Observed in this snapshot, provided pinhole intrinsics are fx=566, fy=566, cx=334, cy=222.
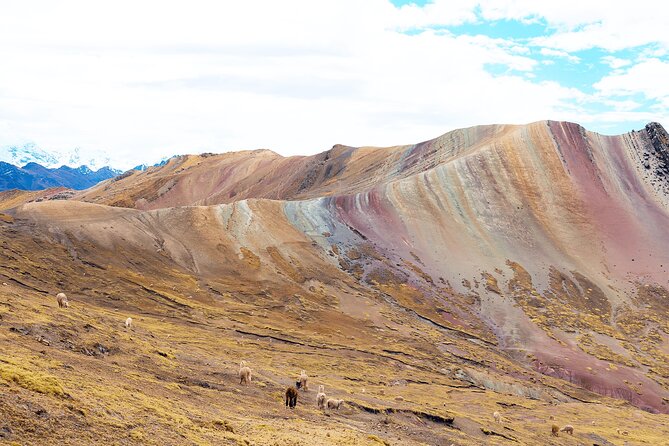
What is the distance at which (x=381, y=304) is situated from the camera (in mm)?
97125

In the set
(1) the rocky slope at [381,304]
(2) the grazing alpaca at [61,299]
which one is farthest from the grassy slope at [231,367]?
(2) the grazing alpaca at [61,299]

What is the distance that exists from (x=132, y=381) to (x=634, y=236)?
13193 centimetres

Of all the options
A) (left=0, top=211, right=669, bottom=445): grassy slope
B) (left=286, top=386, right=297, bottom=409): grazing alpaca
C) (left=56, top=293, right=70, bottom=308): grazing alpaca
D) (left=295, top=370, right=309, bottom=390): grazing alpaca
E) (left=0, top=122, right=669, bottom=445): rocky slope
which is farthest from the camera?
(left=56, top=293, right=70, bottom=308): grazing alpaca

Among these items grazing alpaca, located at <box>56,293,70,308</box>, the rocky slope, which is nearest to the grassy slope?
the rocky slope

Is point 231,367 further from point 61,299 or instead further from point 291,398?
point 61,299

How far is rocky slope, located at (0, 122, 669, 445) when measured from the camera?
3200 centimetres

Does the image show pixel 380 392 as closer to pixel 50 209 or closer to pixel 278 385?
pixel 278 385

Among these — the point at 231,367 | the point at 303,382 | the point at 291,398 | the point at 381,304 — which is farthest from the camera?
the point at 381,304

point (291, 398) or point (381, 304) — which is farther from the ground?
point (291, 398)

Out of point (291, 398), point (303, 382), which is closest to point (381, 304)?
point (303, 382)

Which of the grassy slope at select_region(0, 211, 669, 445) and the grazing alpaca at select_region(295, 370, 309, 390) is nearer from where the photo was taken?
the grassy slope at select_region(0, 211, 669, 445)

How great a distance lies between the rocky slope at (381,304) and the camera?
1260 inches

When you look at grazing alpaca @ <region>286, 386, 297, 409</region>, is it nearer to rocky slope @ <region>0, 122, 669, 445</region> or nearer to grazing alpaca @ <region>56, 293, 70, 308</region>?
rocky slope @ <region>0, 122, 669, 445</region>

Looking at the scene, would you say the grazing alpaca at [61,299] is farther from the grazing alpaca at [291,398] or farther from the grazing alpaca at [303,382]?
the grazing alpaca at [291,398]
